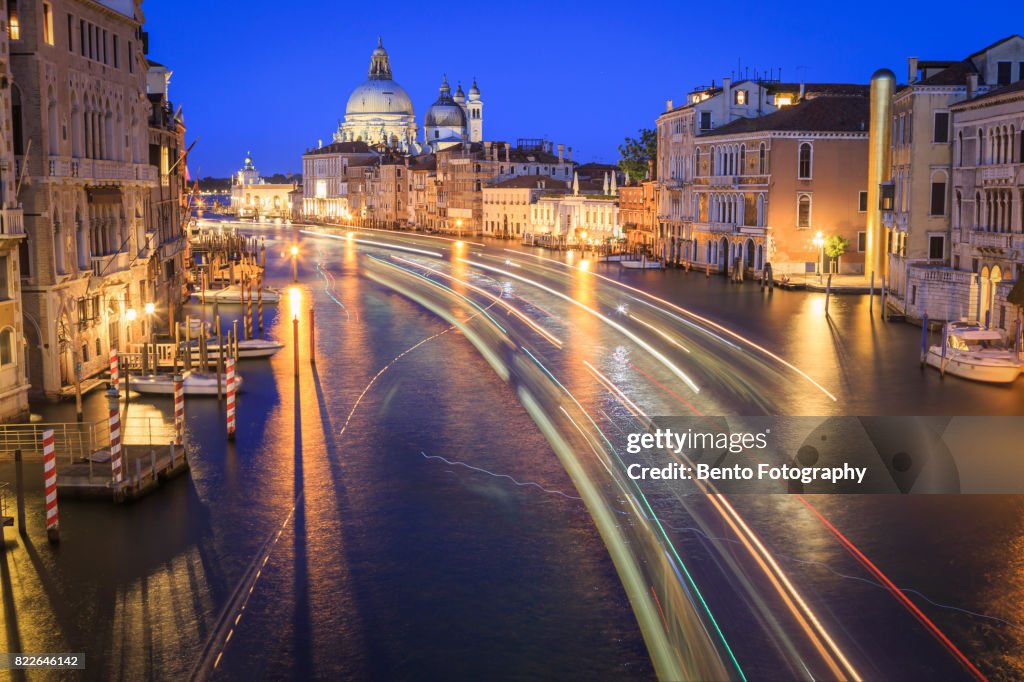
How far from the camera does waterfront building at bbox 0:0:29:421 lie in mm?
25627

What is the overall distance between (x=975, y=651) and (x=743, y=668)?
115 inches

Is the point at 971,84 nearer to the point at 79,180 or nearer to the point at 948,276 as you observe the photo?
the point at 948,276

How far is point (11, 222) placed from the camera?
25875 mm

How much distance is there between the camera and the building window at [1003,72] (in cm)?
4656

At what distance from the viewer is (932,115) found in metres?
46.2

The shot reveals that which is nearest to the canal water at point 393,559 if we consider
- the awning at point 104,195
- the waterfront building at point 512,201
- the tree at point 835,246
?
the awning at point 104,195

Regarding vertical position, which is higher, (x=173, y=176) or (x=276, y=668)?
(x=173, y=176)

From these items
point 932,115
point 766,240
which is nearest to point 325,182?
point 766,240

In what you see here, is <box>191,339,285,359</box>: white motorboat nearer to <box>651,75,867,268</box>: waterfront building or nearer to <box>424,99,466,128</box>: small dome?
<box>651,75,867,268</box>: waterfront building

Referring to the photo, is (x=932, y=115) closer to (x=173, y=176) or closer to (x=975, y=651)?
(x=173, y=176)

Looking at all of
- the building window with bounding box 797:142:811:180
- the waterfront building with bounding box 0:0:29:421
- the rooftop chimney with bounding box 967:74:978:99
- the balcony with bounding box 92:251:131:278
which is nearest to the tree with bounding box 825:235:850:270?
the building window with bounding box 797:142:811:180

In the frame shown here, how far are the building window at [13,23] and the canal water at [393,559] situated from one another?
8.31 meters

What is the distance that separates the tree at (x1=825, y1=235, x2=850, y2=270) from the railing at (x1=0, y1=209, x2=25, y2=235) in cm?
4464

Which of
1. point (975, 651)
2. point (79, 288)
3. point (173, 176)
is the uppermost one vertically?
point (173, 176)
